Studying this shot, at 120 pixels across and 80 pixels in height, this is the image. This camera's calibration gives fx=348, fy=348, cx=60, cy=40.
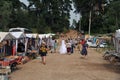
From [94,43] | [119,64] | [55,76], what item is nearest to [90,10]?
[94,43]

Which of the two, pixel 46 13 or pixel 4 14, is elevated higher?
pixel 46 13

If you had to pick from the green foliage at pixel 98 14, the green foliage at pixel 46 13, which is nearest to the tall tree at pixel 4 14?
the green foliage at pixel 46 13

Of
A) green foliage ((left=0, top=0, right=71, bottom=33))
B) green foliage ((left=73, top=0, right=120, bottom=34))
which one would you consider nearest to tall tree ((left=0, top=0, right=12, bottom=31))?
green foliage ((left=0, top=0, right=71, bottom=33))

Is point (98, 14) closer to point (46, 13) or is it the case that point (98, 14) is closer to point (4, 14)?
point (46, 13)

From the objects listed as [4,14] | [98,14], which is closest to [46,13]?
[98,14]

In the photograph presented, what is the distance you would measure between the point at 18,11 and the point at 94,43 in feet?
69.6

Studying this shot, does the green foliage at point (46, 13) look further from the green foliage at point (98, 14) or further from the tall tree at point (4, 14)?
the tall tree at point (4, 14)

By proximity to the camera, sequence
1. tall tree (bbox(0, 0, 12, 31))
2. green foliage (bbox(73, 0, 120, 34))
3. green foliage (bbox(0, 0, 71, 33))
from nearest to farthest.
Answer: tall tree (bbox(0, 0, 12, 31)) < green foliage (bbox(0, 0, 71, 33)) < green foliage (bbox(73, 0, 120, 34))

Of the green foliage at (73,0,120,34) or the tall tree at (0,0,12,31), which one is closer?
the tall tree at (0,0,12,31)

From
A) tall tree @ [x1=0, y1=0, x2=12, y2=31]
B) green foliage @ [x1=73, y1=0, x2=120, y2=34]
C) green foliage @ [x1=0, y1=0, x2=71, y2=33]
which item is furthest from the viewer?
green foliage @ [x1=73, y1=0, x2=120, y2=34]

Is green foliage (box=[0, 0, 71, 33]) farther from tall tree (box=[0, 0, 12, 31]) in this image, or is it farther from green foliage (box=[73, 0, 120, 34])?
tall tree (box=[0, 0, 12, 31])

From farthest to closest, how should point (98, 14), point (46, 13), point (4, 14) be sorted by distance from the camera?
point (98, 14), point (46, 13), point (4, 14)

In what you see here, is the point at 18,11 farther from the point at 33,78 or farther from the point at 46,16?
the point at 33,78

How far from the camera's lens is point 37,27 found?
72938 millimetres
